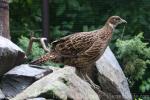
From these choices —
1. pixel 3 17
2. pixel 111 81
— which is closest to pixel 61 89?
pixel 111 81

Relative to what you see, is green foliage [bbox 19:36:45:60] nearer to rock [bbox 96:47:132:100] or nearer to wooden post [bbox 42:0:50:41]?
wooden post [bbox 42:0:50:41]

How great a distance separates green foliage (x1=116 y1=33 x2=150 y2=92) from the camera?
7.04 metres

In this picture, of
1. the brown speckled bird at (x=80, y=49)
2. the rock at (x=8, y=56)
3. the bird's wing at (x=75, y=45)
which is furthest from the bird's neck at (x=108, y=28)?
the rock at (x=8, y=56)

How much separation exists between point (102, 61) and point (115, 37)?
1.70 metres

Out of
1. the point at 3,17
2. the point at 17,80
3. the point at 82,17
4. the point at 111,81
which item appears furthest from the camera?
the point at 82,17

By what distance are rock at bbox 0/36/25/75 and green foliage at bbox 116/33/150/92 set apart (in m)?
A: 1.98

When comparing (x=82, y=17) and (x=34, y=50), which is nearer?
(x=34, y=50)

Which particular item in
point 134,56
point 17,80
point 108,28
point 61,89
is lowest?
point 134,56

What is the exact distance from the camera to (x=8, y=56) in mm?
5102

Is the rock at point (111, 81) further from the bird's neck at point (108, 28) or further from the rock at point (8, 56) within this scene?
the rock at point (8, 56)

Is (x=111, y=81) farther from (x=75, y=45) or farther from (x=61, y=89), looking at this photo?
(x=61, y=89)

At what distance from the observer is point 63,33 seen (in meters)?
7.48

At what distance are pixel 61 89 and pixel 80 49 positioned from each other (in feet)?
3.66

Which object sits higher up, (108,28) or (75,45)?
(108,28)
